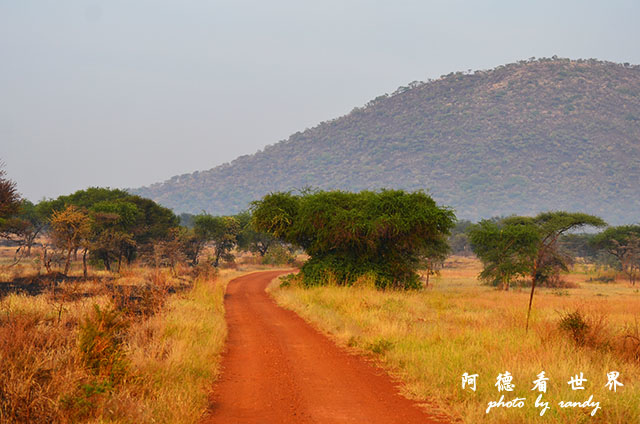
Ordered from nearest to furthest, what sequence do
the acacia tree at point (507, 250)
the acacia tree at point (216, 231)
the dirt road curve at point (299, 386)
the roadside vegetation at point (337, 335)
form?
the roadside vegetation at point (337, 335) < the dirt road curve at point (299, 386) < the acacia tree at point (507, 250) < the acacia tree at point (216, 231)

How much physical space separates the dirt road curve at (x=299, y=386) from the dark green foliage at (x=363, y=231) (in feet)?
41.9

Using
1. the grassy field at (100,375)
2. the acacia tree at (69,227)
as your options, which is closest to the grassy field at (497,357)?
the grassy field at (100,375)

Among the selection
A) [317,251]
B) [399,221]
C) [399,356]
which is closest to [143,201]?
[317,251]

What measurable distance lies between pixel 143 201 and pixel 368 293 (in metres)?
40.8

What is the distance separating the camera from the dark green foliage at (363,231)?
28.2 meters

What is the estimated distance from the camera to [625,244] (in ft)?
199

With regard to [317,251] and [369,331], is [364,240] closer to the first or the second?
[317,251]

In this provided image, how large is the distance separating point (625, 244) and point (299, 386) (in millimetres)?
62077

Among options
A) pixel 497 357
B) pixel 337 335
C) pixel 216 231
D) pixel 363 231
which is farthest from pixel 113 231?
pixel 497 357

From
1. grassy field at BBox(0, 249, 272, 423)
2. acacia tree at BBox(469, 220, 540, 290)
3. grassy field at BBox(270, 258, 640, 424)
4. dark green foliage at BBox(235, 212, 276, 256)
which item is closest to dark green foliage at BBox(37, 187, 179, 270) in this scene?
dark green foliage at BBox(235, 212, 276, 256)

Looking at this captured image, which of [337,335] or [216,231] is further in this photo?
[216,231]

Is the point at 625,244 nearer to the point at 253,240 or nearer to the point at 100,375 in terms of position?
the point at 253,240

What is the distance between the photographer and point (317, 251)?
30.7 metres

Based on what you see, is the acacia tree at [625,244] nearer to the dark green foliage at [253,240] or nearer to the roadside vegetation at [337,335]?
the roadside vegetation at [337,335]
